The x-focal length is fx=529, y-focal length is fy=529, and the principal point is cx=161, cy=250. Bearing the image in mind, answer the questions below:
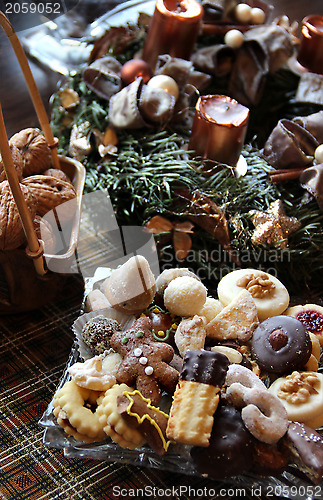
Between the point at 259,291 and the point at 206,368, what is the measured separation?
0.91 feet

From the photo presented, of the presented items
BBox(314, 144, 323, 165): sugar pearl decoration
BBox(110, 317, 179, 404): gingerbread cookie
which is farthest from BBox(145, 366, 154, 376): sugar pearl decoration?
BBox(314, 144, 323, 165): sugar pearl decoration

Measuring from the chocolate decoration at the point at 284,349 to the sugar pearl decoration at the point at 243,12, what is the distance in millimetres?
1107

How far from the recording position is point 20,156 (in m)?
1.22

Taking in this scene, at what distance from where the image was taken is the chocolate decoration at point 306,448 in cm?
81

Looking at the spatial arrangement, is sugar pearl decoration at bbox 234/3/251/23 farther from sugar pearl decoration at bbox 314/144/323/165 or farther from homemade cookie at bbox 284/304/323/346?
homemade cookie at bbox 284/304/323/346

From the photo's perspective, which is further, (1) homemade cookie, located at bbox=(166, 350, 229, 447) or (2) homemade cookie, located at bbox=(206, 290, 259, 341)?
(2) homemade cookie, located at bbox=(206, 290, 259, 341)

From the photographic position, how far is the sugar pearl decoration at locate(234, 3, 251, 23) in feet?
5.46

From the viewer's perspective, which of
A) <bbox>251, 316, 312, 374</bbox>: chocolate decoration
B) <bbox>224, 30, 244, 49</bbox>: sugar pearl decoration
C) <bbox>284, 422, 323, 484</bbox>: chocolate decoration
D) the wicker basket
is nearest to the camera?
<bbox>284, 422, 323, 484</bbox>: chocolate decoration

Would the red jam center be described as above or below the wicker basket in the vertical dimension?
below

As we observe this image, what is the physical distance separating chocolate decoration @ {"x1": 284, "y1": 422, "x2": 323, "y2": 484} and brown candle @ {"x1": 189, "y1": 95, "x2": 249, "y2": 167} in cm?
73

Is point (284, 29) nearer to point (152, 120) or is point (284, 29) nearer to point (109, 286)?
point (152, 120)

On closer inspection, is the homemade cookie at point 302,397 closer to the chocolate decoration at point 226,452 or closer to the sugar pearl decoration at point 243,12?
the chocolate decoration at point 226,452

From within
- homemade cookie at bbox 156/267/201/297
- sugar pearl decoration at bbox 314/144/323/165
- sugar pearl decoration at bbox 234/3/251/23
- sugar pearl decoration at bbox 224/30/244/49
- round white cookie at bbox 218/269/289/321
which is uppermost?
sugar pearl decoration at bbox 234/3/251/23

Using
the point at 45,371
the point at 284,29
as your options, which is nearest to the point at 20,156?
the point at 45,371
